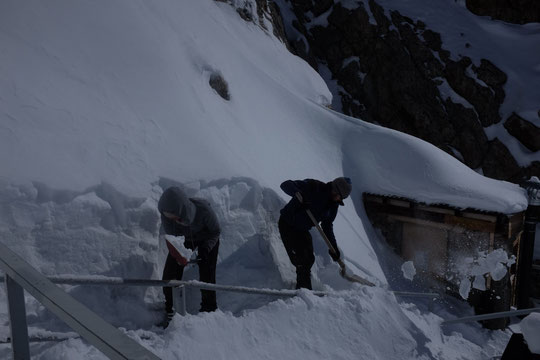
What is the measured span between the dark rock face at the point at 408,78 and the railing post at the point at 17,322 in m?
20.6

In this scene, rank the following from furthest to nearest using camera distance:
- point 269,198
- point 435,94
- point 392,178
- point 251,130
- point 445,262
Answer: point 435,94
point 392,178
point 445,262
point 251,130
point 269,198

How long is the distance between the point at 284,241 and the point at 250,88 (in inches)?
191

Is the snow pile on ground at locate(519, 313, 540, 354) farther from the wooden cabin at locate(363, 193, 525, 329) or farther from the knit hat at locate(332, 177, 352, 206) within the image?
the wooden cabin at locate(363, 193, 525, 329)

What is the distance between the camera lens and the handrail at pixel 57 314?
2.93ft

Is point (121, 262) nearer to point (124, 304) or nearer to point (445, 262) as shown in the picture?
point (124, 304)

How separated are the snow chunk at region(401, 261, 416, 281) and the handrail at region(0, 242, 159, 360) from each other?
749 centimetres

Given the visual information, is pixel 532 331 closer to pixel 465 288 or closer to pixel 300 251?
pixel 300 251

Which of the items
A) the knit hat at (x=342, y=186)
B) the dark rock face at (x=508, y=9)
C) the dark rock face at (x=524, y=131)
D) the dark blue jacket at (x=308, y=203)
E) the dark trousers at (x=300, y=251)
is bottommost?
the dark rock face at (x=524, y=131)

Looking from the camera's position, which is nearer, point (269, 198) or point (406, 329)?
point (406, 329)

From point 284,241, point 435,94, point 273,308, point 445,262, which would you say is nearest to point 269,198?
point 284,241

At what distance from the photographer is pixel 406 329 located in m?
4.35

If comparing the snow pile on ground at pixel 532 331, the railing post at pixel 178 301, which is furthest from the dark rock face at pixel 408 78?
the railing post at pixel 178 301

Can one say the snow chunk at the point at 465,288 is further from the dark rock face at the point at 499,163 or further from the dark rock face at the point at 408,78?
the dark rock face at the point at 499,163

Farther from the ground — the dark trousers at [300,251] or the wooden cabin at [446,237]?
the dark trousers at [300,251]
